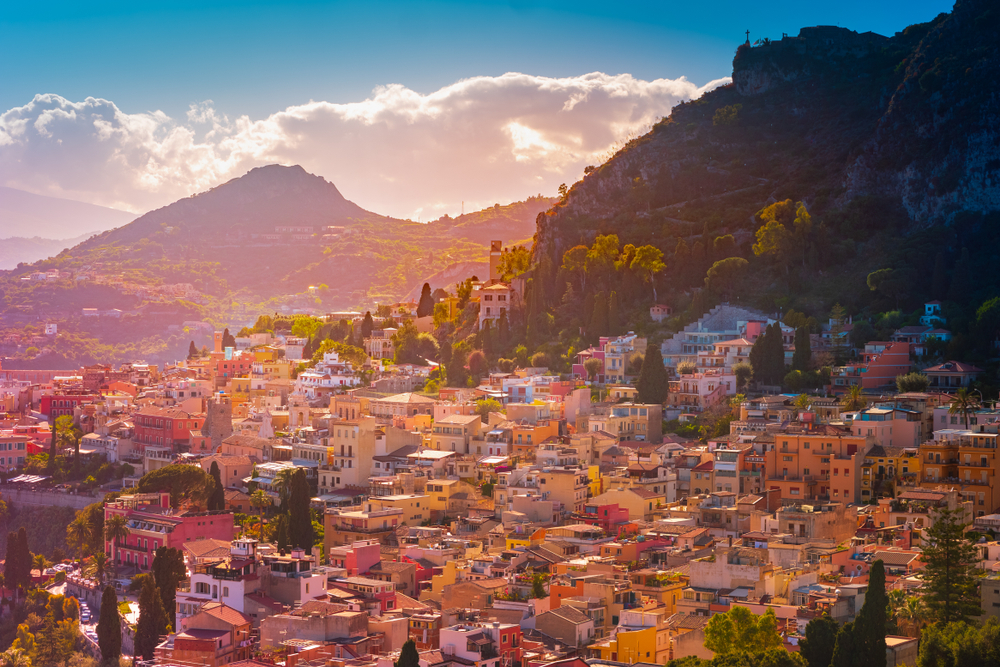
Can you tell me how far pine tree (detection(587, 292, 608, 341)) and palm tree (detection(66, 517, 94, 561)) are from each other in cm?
2458

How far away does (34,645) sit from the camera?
38250 mm

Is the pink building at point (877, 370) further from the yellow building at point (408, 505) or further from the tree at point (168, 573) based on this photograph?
the tree at point (168, 573)

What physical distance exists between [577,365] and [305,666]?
3181 centimetres

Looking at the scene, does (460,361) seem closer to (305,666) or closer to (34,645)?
(34,645)

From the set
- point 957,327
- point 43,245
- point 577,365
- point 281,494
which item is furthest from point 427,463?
point 43,245

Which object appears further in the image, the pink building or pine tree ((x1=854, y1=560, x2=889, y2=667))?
the pink building

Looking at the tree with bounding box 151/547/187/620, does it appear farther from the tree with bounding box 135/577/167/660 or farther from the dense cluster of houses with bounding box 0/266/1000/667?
the tree with bounding box 135/577/167/660

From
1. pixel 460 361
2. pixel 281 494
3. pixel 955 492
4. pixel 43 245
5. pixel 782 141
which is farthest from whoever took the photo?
pixel 43 245

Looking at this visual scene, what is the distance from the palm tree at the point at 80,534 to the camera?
4731cm

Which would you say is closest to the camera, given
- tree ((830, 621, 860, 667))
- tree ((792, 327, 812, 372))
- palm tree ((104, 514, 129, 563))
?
tree ((830, 621, 860, 667))

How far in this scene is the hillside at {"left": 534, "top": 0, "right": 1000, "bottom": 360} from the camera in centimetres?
5775

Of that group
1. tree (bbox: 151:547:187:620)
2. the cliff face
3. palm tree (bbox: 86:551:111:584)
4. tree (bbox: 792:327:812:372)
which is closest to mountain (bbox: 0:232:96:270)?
the cliff face

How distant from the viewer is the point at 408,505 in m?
41.6

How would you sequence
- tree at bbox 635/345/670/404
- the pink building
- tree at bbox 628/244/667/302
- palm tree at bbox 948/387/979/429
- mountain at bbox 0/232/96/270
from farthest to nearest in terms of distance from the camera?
mountain at bbox 0/232/96/270, tree at bbox 628/244/667/302, tree at bbox 635/345/670/404, the pink building, palm tree at bbox 948/387/979/429
